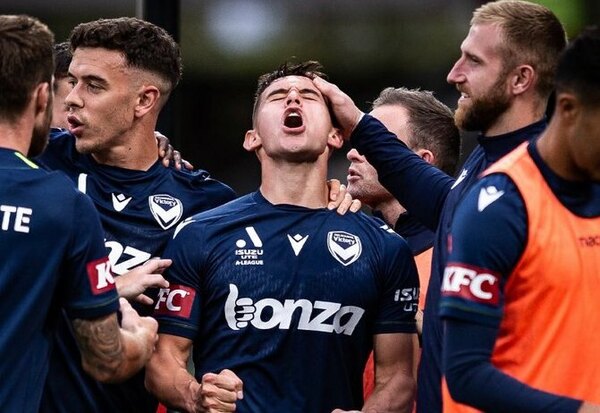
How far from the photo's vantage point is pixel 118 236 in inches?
185

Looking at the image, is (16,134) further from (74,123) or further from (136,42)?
(136,42)

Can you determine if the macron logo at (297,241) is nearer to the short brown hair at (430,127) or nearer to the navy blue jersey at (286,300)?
the navy blue jersey at (286,300)

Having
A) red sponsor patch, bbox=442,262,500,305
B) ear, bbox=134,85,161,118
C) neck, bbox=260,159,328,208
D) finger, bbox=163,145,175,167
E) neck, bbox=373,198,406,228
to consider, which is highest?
red sponsor patch, bbox=442,262,500,305

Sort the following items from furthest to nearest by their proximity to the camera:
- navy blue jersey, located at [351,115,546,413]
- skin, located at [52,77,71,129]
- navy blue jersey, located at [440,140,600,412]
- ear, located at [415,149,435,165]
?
skin, located at [52,77,71,129] → ear, located at [415,149,435,165] → navy blue jersey, located at [351,115,546,413] → navy blue jersey, located at [440,140,600,412]

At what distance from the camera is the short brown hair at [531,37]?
4355 millimetres

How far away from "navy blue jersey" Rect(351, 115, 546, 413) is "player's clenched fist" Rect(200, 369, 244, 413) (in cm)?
60

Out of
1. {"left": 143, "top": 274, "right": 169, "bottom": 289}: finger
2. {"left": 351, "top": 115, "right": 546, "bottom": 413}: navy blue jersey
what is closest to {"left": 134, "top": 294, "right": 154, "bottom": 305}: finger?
{"left": 143, "top": 274, "right": 169, "bottom": 289}: finger

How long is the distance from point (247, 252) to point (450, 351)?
49.0 inches

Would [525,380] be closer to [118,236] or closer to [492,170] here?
[492,170]

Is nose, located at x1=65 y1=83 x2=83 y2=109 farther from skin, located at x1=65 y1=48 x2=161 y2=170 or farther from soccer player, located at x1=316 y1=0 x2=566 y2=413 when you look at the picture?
soccer player, located at x1=316 y1=0 x2=566 y2=413

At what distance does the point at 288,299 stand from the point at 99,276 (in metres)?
0.85

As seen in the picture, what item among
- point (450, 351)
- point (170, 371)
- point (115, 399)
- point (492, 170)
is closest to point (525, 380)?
point (450, 351)

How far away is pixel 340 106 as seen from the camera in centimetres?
482

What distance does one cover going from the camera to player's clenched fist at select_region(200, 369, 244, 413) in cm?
430
